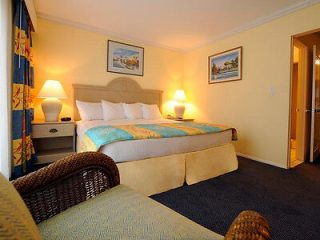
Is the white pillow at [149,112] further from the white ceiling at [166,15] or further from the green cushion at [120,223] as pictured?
the green cushion at [120,223]

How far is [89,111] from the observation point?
10.5 feet

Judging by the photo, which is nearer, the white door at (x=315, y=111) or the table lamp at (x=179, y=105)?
the white door at (x=315, y=111)

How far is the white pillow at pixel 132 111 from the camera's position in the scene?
3.51 metres

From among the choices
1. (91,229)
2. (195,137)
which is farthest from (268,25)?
(91,229)

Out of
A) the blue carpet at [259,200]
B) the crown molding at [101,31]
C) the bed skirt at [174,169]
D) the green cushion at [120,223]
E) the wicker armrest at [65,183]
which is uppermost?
the crown molding at [101,31]

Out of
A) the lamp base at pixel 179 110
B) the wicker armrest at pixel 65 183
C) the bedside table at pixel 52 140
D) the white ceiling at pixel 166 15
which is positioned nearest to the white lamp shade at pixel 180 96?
the lamp base at pixel 179 110

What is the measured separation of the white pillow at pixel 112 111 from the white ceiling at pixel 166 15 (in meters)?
1.43

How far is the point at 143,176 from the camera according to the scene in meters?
1.83

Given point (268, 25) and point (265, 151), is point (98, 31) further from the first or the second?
point (265, 151)

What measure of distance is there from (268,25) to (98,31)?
2.98 meters

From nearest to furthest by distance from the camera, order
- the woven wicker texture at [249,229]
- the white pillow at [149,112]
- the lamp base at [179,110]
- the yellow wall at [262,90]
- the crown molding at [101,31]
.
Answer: the woven wicker texture at [249,229], the yellow wall at [262,90], the crown molding at [101,31], the white pillow at [149,112], the lamp base at [179,110]

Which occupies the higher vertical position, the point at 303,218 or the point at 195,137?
the point at 195,137

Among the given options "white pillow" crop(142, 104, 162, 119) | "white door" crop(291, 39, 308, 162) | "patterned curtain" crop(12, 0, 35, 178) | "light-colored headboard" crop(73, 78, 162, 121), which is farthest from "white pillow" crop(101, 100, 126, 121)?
"white door" crop(291, 39, 308, 162)

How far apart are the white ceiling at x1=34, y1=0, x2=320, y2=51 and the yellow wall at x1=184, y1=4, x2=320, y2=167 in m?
0.19
